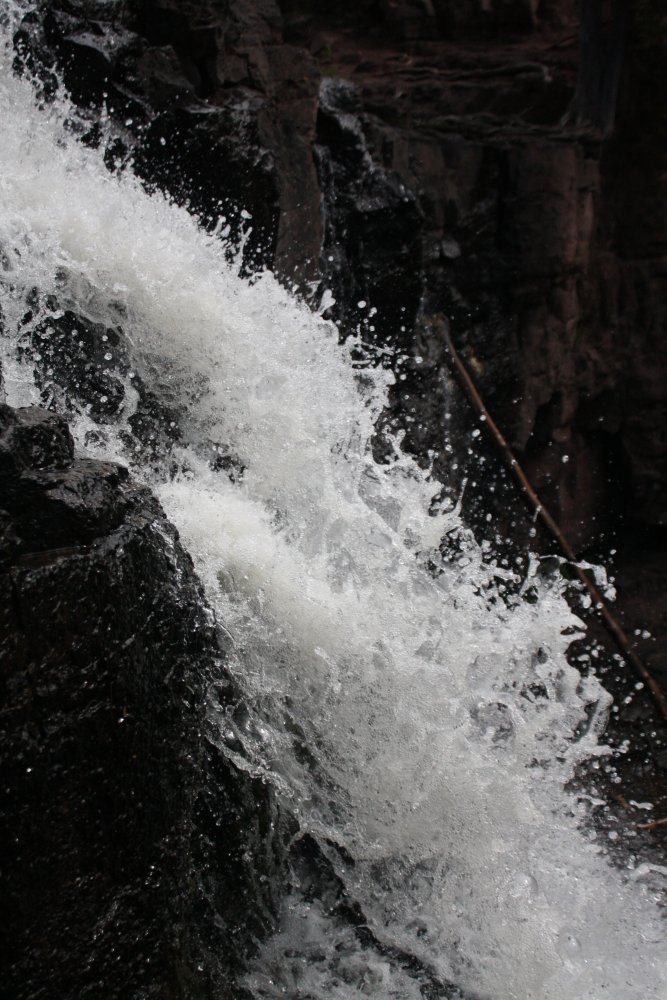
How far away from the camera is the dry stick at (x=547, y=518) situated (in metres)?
4.86

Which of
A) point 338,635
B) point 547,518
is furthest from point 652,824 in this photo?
point 547,518

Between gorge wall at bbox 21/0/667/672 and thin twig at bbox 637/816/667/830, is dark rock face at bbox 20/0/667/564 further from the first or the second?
thin twig at bbox 637/816/667/830

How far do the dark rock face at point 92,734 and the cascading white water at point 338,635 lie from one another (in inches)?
17.8

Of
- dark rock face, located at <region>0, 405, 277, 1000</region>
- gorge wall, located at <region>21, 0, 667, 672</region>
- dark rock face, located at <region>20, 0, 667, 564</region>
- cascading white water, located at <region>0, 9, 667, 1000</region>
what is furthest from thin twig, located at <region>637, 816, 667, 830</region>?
dark rock face, located at <region>0, 405, 277, 1000</region>

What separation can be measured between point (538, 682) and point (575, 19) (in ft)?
13.5

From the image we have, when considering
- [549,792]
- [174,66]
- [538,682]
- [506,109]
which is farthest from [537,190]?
[549,792]

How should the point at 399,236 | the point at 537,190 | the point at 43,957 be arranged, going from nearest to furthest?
1. the point at 43,957
2. the point at 399,236
3. the point at 537,190

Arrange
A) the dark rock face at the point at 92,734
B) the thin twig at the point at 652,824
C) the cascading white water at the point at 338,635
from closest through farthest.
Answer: the dark rock face at the point at 92,734
the cascading white water at the point at 338,635
the thin twig at the point at 652,824

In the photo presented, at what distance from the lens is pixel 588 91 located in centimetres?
543

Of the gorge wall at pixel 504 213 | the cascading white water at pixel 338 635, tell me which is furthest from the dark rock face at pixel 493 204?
the cascading white water at pixel 338 635

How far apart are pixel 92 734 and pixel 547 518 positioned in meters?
3.93

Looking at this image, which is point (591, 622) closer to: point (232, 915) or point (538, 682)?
point (538, 682)

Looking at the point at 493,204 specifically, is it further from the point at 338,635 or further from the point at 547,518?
the point at 338,635

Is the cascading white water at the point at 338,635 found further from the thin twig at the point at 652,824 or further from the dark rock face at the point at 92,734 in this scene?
the dark rock face at the point at 92,734
